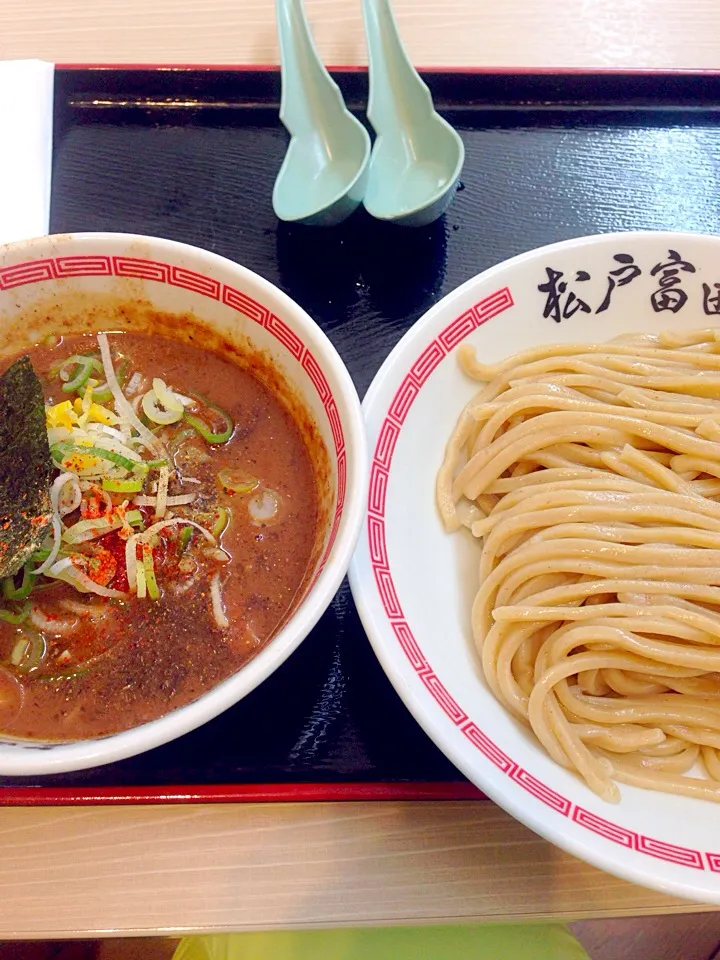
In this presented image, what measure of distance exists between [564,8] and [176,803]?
2.74 metres

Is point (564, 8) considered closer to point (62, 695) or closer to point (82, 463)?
point (82, 463)

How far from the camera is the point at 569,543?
142 cm

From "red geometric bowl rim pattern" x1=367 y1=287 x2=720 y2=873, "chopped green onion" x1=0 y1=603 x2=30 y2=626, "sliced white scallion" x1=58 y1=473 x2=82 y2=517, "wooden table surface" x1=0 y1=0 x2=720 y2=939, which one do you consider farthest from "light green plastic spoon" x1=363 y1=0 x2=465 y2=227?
"wooden table surface" x1=0 y1=0 x2=720 y2=939

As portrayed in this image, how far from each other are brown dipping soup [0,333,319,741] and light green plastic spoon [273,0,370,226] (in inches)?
31.7

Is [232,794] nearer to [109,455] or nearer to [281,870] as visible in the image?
[281,870]

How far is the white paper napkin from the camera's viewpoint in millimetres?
1938

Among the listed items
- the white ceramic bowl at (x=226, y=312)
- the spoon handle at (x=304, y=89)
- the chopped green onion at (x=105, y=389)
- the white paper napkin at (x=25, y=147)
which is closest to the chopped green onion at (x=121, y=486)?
the chopped green onion at (x=105, y=389)

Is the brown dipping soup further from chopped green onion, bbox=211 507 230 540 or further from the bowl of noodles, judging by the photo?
the bowl of noodles

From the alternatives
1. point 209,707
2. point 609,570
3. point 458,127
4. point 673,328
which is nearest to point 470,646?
point 609,570

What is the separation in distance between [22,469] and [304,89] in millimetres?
1511

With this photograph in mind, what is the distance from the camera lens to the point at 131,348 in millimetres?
1560

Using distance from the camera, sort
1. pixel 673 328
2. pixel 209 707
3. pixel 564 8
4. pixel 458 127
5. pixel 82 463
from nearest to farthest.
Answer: pixel 209 707, pixel 82 463, pixel 673 328, pixel 458 127, pixel 564 8

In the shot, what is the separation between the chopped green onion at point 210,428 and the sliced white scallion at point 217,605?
300mm

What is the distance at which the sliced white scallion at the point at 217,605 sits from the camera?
1299mm
